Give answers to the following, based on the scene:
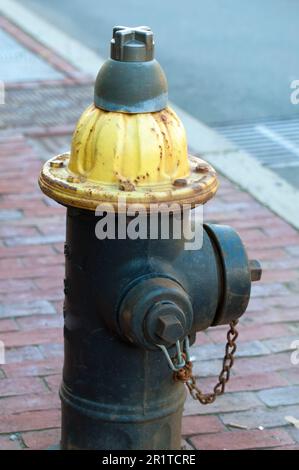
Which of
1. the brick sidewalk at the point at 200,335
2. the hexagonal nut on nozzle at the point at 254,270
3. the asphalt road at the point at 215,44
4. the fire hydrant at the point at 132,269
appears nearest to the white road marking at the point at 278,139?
the asphalt road at the point at 215,44

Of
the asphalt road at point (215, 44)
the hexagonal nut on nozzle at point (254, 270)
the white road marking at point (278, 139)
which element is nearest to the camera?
the hexagonal nut on nozzle at point (254, 270)

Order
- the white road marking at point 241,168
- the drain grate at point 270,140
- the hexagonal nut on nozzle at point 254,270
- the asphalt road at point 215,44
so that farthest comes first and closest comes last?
the asphalt road at point 215,44 < the drain grate at point 270,140 < the white road marking at point 241,168 < the hexagonal nut on nozzle at point 254,270

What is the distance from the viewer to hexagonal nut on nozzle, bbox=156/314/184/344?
2.78m

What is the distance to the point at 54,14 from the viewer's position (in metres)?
11.9

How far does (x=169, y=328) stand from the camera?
2775 millimetres

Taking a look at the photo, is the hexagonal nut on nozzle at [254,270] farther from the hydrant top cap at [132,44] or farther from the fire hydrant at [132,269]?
the hydrant top cap at [132,44]

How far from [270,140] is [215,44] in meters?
3.38

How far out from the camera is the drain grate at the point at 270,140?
694 centimetres

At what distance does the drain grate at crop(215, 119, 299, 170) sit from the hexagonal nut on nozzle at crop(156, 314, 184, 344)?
13.4ft

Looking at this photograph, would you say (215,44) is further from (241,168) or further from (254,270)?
(254,270)

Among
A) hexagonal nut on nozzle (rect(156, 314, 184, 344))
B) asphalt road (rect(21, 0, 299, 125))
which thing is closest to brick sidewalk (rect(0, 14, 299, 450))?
hexagonal nut on nozzle (rect(156, 314, 184, 344))

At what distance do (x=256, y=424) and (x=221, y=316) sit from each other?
926 millimetres

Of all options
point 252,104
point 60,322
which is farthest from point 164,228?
point 252,104

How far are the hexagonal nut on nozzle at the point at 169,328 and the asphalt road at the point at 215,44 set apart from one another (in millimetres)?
5113
